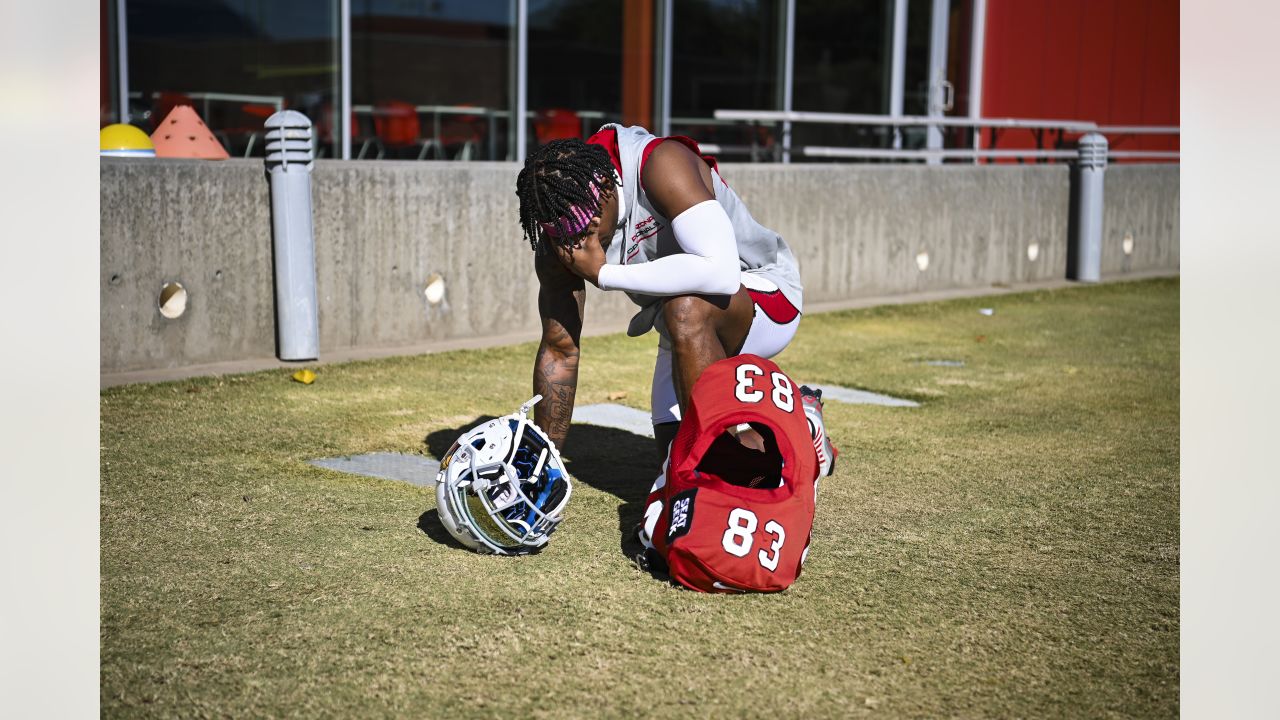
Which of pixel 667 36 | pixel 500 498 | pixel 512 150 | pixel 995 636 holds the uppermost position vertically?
pixel 667 36

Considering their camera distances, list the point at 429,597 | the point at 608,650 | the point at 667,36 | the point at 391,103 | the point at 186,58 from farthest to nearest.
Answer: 1. the point at 667,36
2. the point at 391,103
3. the point at 186,58
4. the point at 429,597
5. the point at 608,650

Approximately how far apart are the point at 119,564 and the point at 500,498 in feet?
3.73

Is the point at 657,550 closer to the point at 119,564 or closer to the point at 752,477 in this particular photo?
the point at 752,477

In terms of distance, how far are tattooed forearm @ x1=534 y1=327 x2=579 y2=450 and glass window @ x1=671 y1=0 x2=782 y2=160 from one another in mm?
9836

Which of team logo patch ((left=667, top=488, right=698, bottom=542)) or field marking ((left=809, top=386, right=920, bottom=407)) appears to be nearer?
team logo patch ((left=667, top=488, right=698, bottom=542))

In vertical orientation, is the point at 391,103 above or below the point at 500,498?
above

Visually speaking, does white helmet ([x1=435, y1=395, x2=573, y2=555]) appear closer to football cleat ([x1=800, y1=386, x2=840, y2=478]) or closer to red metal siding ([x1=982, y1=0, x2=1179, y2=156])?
football cleat ([x1=800, y1=386, x2=840, y2=478])

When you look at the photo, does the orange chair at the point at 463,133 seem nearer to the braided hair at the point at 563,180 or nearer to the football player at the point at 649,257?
the football player at the point at 649,257

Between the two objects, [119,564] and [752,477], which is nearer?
[119,564]

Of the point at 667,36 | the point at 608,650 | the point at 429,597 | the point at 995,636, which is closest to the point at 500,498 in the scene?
the point at 429,597

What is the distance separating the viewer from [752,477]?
13.5 feet

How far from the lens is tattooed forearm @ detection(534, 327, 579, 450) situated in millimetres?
4613

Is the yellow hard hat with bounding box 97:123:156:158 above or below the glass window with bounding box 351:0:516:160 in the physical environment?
below

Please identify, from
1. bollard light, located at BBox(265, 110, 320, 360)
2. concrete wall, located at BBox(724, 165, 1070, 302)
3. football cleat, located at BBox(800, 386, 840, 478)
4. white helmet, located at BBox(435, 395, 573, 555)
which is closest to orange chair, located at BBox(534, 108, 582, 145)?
concrete wall, located at BBox(724, 165, 1070, 302)
